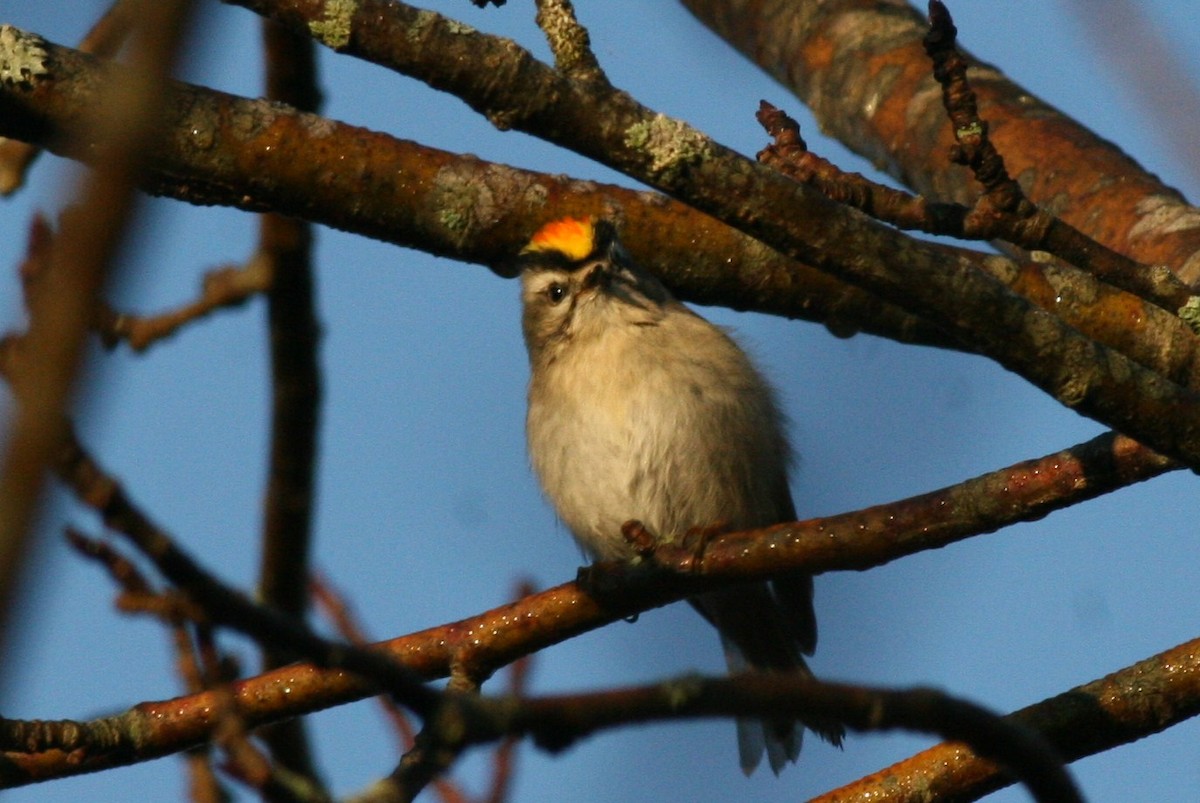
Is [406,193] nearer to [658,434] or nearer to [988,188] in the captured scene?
[988,188]

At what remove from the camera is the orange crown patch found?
4.04 m

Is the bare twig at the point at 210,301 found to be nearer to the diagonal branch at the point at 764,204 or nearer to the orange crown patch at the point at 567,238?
the orange crown patch at the point at 567,238

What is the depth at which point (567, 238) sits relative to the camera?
4.54m

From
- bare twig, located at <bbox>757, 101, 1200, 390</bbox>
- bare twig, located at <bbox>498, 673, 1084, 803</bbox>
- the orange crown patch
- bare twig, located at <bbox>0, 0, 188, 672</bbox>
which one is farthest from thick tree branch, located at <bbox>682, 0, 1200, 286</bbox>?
bare twig, located at <bbox>0, 0, 188, 672</bbox>

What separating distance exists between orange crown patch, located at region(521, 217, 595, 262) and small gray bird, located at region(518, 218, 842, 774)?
1cm

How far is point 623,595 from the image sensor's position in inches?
124

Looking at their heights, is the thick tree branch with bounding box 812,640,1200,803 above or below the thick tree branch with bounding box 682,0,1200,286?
below

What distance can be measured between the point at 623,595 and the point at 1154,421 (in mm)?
1111

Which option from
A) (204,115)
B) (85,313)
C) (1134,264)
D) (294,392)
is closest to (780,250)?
(1134,264)

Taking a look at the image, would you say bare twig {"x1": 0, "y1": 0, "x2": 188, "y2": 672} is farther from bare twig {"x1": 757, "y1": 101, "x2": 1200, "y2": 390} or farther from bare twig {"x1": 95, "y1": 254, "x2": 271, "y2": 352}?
bare twig {"x1": 95, "y1": 254, "x2": 271, "y2": 352}

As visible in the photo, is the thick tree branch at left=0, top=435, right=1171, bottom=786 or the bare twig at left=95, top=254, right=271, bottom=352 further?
the bare twig at left=95, top=254, right=271, bottom=352

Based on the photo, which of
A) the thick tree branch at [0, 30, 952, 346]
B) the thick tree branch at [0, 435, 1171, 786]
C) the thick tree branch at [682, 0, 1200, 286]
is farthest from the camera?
the thick tree branch at [682, 0, 1200, 286]

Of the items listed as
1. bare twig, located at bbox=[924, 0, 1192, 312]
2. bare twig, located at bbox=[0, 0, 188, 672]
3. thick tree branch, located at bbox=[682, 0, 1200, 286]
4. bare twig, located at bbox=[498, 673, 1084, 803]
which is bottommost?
bare twig, located at bbox=[498, 673, 1084, 803]

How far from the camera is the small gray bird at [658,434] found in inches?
188
